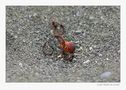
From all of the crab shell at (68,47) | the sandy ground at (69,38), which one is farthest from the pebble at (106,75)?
the crab shell at (68,47)

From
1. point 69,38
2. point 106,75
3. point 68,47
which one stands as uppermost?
point 69,38

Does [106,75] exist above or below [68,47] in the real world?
below

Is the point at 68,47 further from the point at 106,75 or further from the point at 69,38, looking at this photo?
the point at 106,75

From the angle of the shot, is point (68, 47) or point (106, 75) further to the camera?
point (68, 47)

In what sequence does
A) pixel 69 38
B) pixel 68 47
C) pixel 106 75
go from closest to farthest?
pixel 106 75 → pixel 68 47 → pixel 69 38

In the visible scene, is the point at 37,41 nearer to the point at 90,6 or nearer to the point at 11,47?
the point at 11,47

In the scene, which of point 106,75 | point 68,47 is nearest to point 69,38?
point 68,47

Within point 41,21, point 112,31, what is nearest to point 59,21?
point 41,21

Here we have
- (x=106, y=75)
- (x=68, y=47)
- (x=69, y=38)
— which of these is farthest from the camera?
(x=69, y=38)
